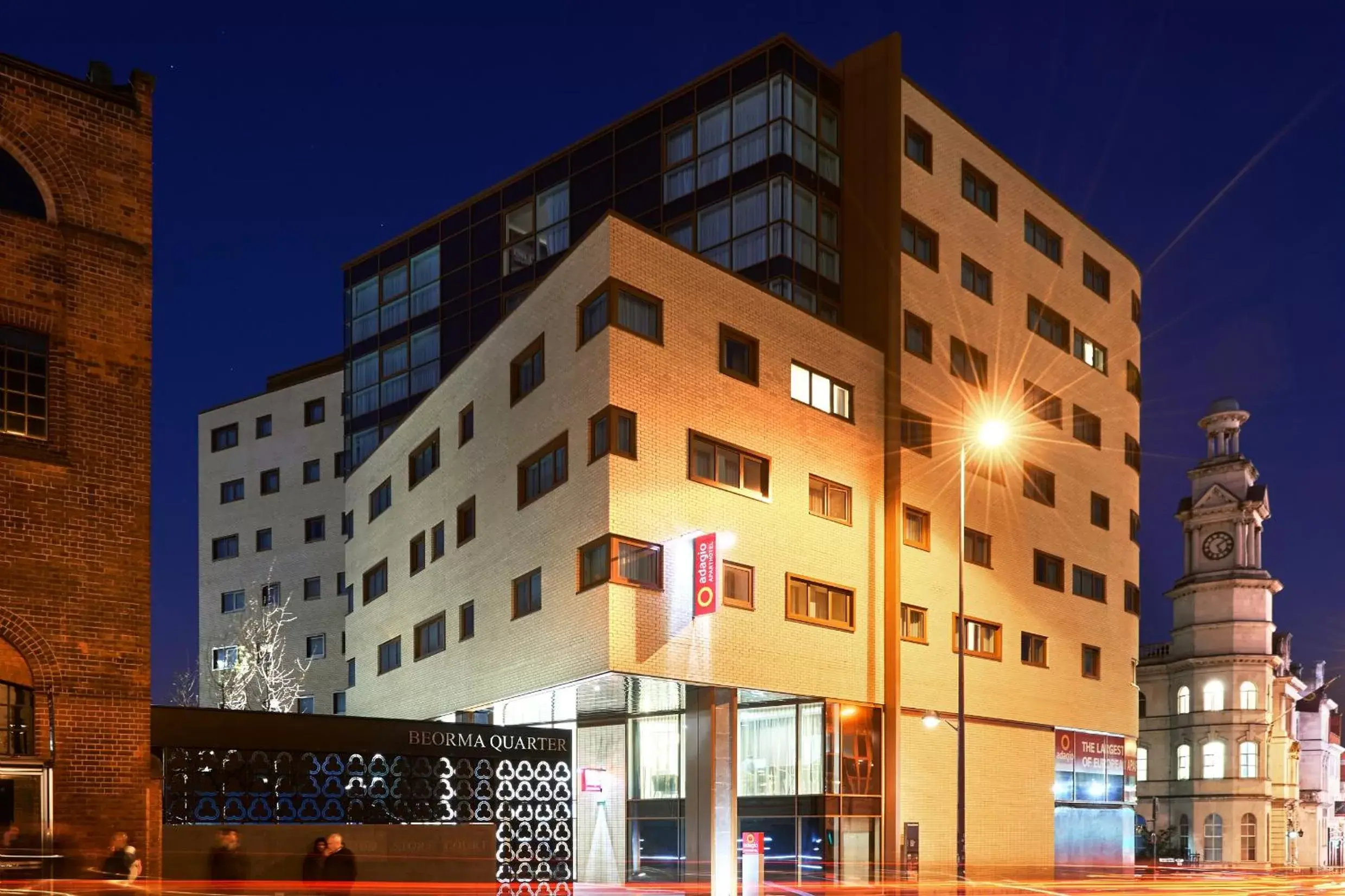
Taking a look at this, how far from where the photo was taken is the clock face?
338 ft

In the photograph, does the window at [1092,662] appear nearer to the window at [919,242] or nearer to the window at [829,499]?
the window at [829,499]

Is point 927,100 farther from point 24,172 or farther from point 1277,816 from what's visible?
point 1277,816

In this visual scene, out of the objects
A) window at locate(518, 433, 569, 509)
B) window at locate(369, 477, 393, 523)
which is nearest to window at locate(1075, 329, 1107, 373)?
window at locate(518, 433, 569, 509)

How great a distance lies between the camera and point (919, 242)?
44344 mm

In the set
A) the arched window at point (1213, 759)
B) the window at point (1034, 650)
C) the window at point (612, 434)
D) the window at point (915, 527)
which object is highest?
the window at point (612, 434)

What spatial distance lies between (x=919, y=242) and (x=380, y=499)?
74.5 ft

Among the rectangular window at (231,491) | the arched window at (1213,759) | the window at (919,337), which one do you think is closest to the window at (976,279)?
the window at (919,337)

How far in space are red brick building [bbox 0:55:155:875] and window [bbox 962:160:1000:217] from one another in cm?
3079

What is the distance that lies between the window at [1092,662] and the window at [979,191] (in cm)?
1603

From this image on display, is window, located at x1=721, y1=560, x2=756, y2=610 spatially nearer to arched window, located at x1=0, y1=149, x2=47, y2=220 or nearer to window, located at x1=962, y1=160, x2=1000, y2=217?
window, located at x1=962, y1=160, x2=1000, y2=217

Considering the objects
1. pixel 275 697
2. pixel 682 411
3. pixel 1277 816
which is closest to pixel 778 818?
pixel 682 411

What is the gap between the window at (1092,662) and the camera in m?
50.5

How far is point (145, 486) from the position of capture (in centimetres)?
2228

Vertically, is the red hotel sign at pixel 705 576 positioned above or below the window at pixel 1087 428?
below
